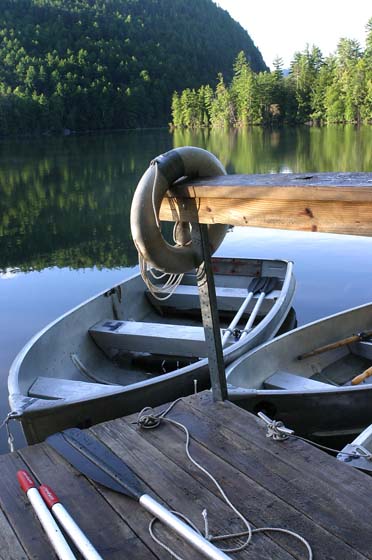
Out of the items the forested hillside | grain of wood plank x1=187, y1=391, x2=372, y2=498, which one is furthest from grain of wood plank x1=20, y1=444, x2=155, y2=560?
the forested hillside

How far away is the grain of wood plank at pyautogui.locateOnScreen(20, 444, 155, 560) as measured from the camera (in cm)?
247

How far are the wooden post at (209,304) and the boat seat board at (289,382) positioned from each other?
176 cm

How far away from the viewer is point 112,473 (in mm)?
2965

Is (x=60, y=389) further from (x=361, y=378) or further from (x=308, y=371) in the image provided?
(x=361, y=378)

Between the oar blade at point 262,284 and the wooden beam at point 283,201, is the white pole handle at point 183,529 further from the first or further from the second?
the oar blade at point 262,284

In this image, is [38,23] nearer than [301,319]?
No

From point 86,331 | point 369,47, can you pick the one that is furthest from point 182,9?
point 86,331

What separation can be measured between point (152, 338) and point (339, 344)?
2.09 metres

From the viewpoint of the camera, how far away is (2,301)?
11.4 meters

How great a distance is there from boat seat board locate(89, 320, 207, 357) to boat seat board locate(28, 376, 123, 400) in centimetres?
129

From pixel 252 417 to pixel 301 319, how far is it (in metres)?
6.35

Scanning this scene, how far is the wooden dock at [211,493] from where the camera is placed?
2471 mm

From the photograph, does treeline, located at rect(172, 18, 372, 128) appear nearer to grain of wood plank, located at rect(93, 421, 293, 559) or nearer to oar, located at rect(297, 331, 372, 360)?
oar, located at rect(297, 331, 372, 360)

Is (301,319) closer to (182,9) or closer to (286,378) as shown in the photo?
(286,378)
